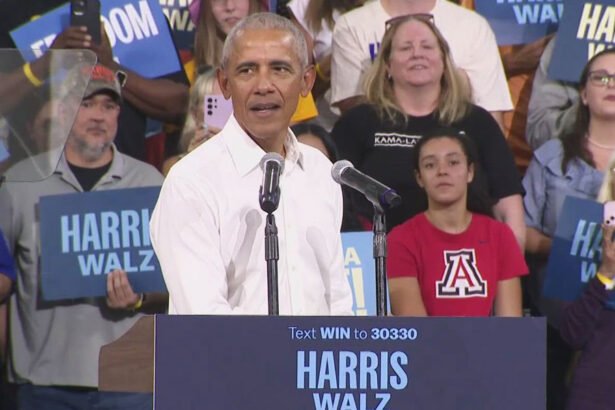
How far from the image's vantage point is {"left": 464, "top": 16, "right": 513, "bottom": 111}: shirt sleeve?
621cm

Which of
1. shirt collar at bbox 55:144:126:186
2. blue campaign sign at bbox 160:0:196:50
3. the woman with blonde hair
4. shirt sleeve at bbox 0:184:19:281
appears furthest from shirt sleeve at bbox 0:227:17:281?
the woman with blonde hair

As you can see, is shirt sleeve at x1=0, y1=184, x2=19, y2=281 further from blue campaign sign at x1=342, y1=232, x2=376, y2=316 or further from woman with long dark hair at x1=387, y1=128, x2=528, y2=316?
woman with long dark hair at x1=387, y1=128, x2=528, y2=316

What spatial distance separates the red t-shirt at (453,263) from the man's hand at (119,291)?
3.62 feet

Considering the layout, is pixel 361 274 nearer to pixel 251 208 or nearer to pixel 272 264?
pixel 251 208

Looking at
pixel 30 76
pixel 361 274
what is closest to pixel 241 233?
pixel 30 76

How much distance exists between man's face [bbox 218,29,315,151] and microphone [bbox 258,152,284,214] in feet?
1.03

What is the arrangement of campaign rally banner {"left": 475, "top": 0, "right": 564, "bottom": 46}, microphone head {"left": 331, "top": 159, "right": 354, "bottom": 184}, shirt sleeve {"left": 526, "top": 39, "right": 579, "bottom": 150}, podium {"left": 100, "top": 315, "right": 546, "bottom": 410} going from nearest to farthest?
podium {"left": 100, "top": 315, "right": 546, "bottom": 410} → microphone head {"left": 331, "top": 159, "right": 354, "bottom": 184} → shirt sleeve {"left": 526, "top": 39, "right": 579, "bottom": 150} → campaign rally banner {"left": 475, "top": 0, "right": 564, "bottom": 46}

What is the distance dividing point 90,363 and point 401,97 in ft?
5.97

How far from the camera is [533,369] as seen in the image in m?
2.86

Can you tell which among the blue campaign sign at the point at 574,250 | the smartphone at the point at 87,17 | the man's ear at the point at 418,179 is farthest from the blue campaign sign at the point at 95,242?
the blue campaign sign at the point at 574,250

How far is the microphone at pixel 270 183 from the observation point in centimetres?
305

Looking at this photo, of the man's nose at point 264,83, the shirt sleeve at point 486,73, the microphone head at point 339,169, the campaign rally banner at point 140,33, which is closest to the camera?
the microphone head at point 339,169

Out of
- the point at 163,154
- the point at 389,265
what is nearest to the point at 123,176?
the point at 163,154

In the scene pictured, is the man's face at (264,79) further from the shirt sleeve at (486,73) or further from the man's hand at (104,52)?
the shirt sleeve at (486,73)
